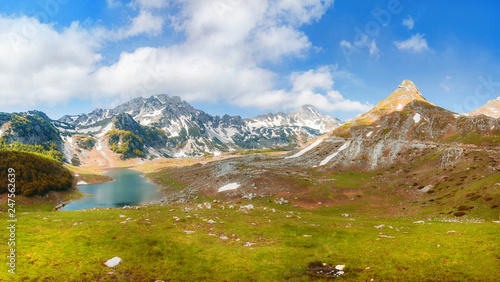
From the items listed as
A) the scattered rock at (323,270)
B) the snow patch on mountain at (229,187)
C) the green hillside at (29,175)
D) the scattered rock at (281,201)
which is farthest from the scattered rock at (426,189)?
the green hillside at (29,175)

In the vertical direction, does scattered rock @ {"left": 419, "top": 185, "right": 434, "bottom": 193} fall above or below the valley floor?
below

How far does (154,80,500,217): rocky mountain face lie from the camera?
61562 mm

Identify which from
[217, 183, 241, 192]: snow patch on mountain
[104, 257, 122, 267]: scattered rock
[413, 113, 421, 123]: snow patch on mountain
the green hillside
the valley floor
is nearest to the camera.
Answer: the valley floor

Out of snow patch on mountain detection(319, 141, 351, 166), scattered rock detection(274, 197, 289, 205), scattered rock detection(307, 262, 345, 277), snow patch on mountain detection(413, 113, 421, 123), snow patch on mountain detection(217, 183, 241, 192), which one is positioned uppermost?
snow patch on mountain detection(413, 113, 421, 123)

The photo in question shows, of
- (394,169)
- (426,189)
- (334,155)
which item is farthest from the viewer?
(334,155)

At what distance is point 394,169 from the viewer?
356ft

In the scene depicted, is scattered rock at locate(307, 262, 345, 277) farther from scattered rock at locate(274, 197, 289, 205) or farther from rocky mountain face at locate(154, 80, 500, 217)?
scattered rock at locate(274, 197, 289, 205)

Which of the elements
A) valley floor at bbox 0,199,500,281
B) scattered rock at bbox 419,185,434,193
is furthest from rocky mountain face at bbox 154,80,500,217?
valley floor at bbox 0,199,500,281

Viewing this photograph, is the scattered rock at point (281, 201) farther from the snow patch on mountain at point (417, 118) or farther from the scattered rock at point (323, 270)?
the snow patch on mountain at point (417, 118)

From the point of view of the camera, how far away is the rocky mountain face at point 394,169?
202ft

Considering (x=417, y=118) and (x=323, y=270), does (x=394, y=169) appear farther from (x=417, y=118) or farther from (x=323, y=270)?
(x=323, y=270)

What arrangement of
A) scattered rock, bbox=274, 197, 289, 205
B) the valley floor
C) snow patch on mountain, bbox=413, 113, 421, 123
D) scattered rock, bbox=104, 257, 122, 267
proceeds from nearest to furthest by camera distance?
the valley floor, scattered rock, bbox=104, 257, 122, 267, scattered rock, bbox=274, 197, 289, 205, snow patch on mountain, bbox=413, 113, 421, 123

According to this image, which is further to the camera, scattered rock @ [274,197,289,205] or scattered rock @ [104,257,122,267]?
scattered rock @ [274,197,289,205]

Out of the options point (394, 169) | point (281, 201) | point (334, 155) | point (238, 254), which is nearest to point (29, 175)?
point (281, 201)
